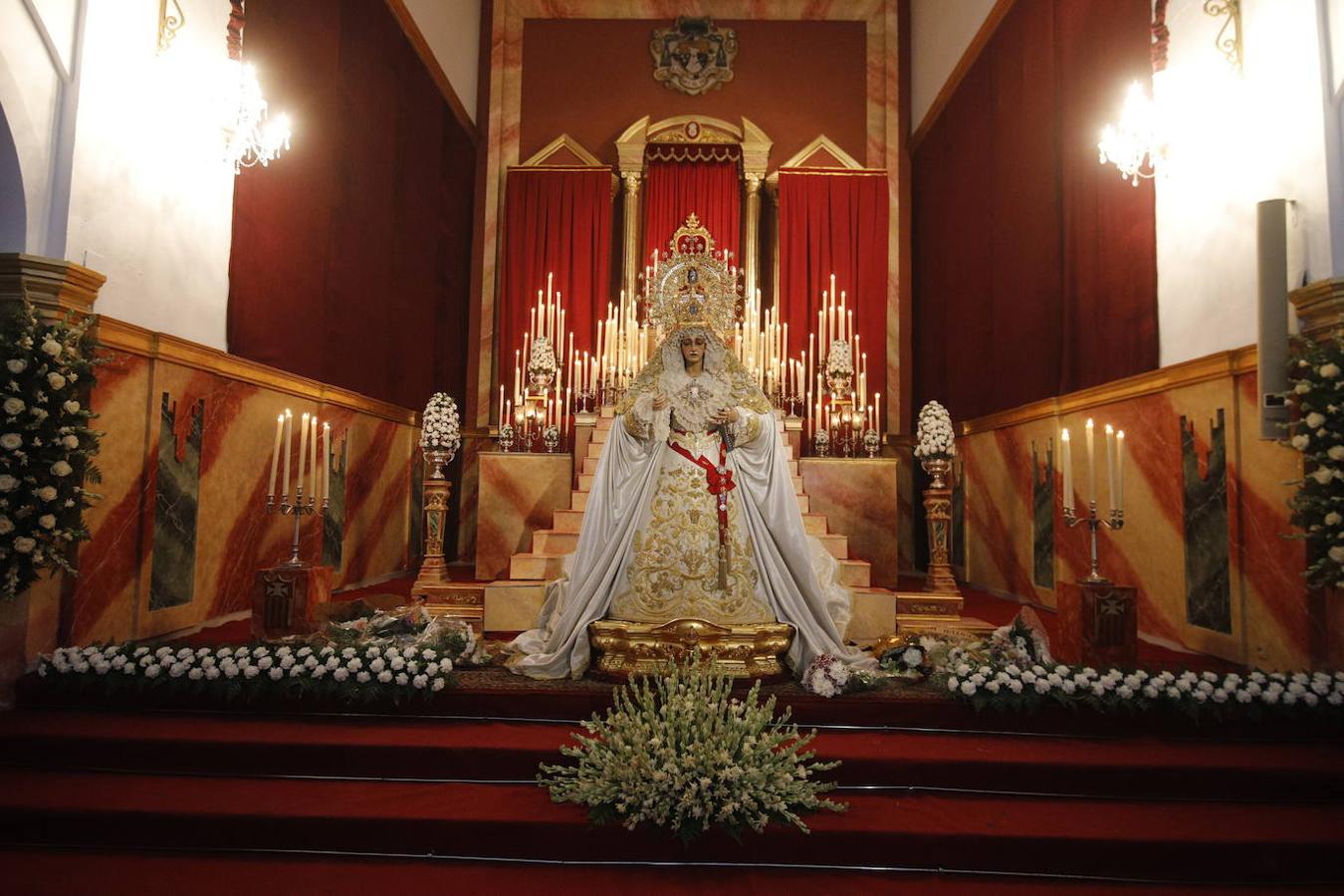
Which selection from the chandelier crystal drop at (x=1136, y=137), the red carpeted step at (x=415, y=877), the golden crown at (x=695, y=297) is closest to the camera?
the red carpeted step at (x=415, y=877)

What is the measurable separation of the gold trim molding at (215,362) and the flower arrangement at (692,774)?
3.78 metres

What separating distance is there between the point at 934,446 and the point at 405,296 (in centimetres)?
614

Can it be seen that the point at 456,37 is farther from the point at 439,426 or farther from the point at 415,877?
the point at 415,877

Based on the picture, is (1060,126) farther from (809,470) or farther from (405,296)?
(405,296)

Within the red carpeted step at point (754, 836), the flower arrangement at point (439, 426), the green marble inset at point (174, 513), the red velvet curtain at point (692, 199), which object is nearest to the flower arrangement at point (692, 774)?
the red carpeted step at point (754, 836)

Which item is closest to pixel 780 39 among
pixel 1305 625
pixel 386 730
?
pixel 1305 625

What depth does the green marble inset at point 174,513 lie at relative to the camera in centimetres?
510

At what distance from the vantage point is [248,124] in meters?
5.47

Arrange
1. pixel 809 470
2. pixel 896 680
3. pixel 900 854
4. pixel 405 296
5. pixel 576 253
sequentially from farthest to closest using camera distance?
pixel 576 253 → pixel 405 296 → pixel 809 470 → pixel 896 680 → pixel 900 854

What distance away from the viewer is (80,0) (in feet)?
14.7

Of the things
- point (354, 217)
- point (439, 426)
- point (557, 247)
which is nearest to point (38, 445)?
point (439, 426)

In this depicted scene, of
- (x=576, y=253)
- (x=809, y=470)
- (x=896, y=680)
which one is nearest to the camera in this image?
(x=896, y=680)

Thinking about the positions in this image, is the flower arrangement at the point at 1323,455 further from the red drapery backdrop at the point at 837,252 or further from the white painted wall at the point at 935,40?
the red drapery backdrop at the point at 837,252

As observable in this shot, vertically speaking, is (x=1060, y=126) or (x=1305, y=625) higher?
(x=1060, y=126)
